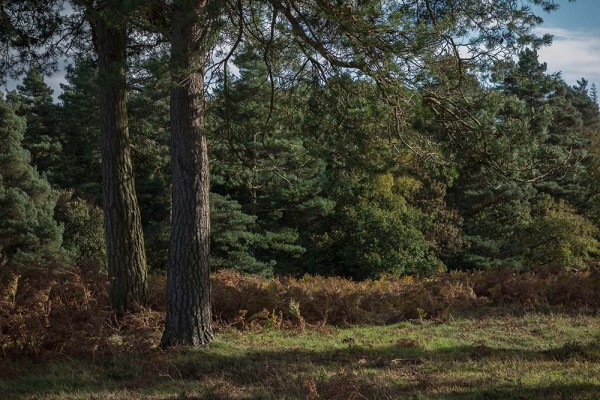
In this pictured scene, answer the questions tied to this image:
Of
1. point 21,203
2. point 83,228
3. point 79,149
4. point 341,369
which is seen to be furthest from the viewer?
point 79,149

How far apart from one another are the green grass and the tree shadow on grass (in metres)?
0.01

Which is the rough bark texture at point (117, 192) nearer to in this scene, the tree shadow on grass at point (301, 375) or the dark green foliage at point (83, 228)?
the tree shadow on grass at point (301, 375)

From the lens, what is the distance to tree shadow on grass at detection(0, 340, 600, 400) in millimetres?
5547

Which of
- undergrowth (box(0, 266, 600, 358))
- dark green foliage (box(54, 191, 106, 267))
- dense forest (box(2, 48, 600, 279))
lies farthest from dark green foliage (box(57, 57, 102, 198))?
undergrowth (box(0, 266, 600, 358))

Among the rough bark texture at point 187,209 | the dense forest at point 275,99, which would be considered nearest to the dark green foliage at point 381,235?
the dense forest at point 275,99

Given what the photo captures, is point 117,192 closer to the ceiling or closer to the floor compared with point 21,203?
closer to the floor

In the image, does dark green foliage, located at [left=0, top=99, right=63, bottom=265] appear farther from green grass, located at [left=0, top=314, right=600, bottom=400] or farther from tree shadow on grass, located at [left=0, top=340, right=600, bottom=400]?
tree shadow on grass, located at [left=0, top=340, right=600, bottom=400]

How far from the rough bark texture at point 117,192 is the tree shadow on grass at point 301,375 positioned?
5.73 feet

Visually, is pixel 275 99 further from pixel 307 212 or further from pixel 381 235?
pixel 307 212

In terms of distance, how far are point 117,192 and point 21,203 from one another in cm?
1885

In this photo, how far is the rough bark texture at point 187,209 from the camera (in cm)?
728

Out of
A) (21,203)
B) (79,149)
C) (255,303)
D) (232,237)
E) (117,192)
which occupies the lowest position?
(255,303)

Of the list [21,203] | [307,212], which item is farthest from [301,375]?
[307,212]

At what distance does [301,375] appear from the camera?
6.30 meters
